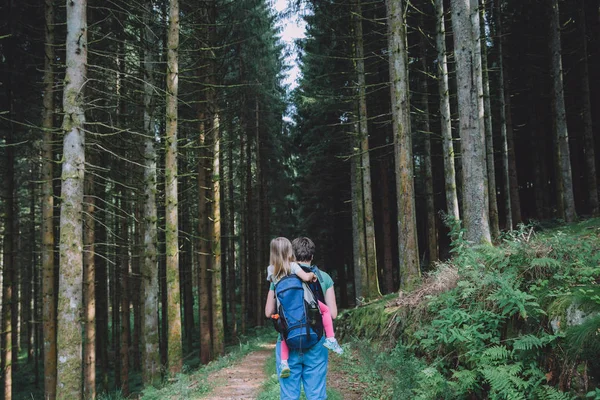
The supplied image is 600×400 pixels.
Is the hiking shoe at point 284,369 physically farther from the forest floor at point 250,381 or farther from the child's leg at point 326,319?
the forest floor at point 250,381

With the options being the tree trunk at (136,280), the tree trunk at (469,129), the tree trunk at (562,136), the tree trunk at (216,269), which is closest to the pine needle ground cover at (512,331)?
the tree trunk at (469,129)

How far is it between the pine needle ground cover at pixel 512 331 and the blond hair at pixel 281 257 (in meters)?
1.97

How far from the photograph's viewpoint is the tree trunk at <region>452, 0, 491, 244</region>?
7445 mm

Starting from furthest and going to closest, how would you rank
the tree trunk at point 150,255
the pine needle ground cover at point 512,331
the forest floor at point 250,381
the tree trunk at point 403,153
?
1. the tree trunk at point 150,255
2. the tree trunk at point 403,153
3. the forest floor at point 250,381
4. the pine needle ground cover at point 512,331

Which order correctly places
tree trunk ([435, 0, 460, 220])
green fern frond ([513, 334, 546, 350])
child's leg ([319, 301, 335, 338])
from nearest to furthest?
green fern frond ([513, 334, 546, 350]), child's leg ([319, 301, 335, 338]), tree trunk ([435, 0, 460, 220])

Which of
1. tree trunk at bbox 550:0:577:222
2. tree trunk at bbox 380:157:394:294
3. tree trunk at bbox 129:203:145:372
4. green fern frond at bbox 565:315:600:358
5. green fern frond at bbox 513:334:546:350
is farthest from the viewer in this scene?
tree trunk at bbox 380:157:394:294

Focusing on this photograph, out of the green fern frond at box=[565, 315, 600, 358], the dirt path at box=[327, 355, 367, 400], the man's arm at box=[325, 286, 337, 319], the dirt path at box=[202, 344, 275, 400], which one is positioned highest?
the man's arm at box=[325, 286, 337, 319]

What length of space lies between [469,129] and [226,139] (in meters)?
13.8

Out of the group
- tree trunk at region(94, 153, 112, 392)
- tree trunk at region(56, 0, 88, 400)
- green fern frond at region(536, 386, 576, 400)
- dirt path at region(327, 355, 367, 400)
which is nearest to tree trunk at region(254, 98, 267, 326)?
tree trunk at region(94, 153, 112, 392)

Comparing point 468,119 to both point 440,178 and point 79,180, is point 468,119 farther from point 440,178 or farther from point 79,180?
point 440,178

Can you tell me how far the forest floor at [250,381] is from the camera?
639 cm

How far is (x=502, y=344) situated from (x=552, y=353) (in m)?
0.60

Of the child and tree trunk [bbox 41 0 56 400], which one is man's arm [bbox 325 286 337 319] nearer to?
the child

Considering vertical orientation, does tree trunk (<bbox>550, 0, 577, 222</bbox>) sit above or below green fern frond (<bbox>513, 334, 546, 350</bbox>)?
above
